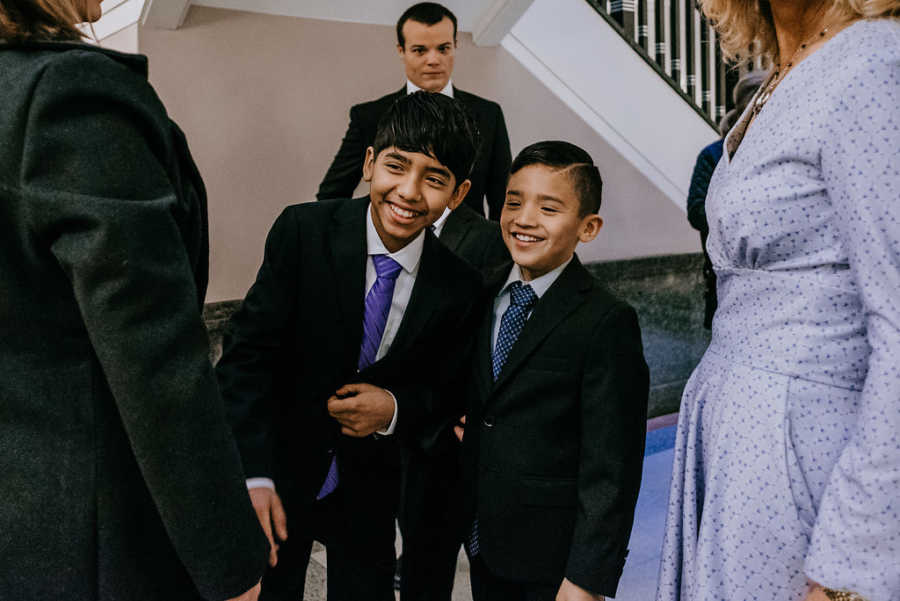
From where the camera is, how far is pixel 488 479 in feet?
5.50

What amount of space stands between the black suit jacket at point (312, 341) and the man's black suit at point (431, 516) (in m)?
0.11

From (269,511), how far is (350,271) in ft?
1.64

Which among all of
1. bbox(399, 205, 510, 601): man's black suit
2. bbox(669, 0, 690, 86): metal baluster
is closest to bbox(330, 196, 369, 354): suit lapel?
bbox(399, 205, 510, 601): man's black suit

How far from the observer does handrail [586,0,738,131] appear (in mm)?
4414

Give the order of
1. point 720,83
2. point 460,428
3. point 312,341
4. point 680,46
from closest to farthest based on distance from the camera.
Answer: point 312,341 < point 460,428 < point 680,46 < point 720,83

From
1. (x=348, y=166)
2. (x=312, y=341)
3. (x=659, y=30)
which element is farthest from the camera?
(x=659, y=30)

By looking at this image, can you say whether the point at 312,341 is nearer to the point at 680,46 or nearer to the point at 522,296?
the point at 522,296

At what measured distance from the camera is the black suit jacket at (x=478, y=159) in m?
2.92

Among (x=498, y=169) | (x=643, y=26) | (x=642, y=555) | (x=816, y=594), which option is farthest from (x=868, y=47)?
(x=643, y=26)

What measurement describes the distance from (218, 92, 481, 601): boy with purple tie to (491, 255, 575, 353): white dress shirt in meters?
0.06

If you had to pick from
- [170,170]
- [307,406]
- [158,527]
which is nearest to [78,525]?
[158,527]

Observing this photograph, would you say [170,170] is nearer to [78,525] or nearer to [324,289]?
[78,525]

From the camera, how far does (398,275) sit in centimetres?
173

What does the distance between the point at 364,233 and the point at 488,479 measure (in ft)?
1.90
